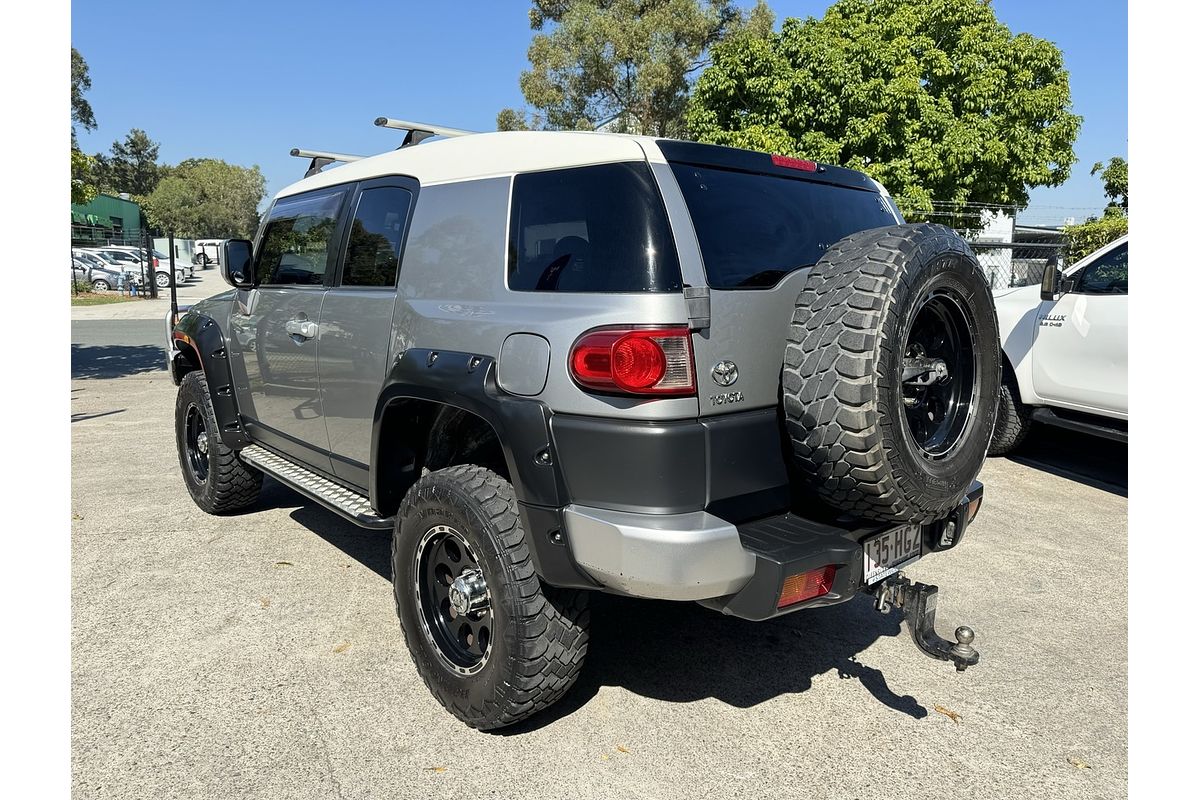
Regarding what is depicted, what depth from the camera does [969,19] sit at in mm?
21188

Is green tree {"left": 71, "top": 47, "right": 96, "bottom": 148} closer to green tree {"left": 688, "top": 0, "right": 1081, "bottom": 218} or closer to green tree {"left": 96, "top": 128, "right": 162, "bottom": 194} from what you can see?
green tree {"left": 688, "top": 0, "right": 1081, "bottom": 218}

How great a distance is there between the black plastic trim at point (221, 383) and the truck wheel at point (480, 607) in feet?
7.10

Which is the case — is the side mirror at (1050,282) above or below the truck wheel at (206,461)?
above

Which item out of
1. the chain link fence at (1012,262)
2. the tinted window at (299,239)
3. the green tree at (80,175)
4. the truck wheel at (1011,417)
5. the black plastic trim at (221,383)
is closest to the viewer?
the tinted window at (299,239)

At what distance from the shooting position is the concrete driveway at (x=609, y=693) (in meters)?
2.65

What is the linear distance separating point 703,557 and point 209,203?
281ft

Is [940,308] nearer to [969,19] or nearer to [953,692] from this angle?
[953,692]

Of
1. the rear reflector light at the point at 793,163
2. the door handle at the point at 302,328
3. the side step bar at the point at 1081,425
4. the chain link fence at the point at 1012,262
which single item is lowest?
the side step bar at the point at 1081,425

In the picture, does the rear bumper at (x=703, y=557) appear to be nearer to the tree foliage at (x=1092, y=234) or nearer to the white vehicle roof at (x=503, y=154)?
the white vehicle roof at (x=503, y=154)

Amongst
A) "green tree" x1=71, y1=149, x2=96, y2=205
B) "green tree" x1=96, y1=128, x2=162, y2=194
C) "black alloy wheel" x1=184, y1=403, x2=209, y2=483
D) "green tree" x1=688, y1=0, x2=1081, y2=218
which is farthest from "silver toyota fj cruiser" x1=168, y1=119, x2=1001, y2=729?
"green tree" x1=96, y1=128, x2=162, y2=194

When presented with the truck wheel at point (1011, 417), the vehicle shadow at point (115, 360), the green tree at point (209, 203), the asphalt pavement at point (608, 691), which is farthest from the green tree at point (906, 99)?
the green tree at point (209, 203)

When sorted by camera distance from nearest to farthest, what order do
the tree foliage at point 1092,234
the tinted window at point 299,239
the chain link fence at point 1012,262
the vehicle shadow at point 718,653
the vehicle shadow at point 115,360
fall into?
the vehicle shadow at point 718,653
the tinted window at point 299,239
the vehicle shadow at point 115,360
the chain link fence at point 1012,262
the tree foliage at point 1092,234

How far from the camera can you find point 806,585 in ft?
8.25

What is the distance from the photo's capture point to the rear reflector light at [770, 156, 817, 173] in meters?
3.06
